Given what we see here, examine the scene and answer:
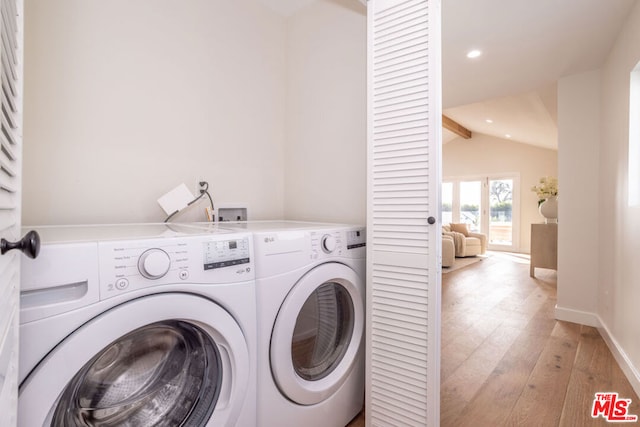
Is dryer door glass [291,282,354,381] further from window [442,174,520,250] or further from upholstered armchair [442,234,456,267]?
window [442,174,520,250]

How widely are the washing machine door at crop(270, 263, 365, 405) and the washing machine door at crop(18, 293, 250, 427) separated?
170 mm

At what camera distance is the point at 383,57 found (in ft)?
4.20

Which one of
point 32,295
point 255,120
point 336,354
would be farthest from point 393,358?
point 255,120

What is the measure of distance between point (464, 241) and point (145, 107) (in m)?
5.98

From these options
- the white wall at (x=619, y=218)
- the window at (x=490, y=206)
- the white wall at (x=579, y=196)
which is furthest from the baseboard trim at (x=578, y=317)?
the window at (x=490, y=206)

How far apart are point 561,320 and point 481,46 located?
2406 millimetres

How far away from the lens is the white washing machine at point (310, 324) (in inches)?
40.7

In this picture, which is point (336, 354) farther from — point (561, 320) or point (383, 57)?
point (561, 320)

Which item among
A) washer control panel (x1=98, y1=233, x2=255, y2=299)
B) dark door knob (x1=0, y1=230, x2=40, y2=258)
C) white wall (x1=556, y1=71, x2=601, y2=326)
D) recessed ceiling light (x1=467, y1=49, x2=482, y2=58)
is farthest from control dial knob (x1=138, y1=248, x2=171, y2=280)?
white wall (x1=556, y1=71, x2=601, y2=326)

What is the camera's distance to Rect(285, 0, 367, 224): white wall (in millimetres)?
1676

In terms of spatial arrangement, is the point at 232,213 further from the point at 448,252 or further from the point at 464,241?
Answer: the point at 464,241

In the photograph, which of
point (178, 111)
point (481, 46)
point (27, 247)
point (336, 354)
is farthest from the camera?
point (481, 46)

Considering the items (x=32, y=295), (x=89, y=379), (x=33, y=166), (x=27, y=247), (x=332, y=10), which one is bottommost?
(x=89, y=379)

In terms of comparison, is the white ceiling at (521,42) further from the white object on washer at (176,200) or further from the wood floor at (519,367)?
the wood floor at (519,367)
